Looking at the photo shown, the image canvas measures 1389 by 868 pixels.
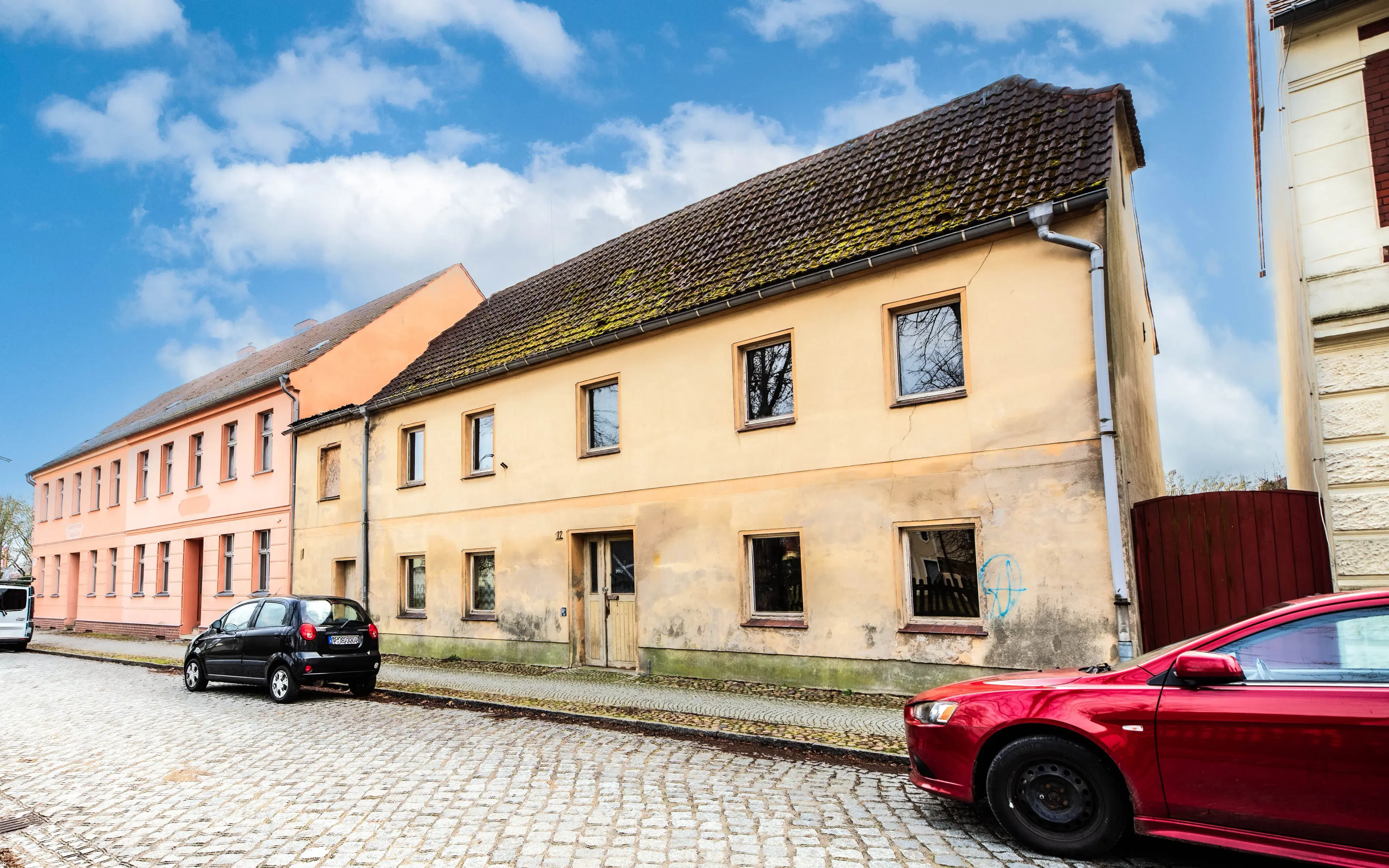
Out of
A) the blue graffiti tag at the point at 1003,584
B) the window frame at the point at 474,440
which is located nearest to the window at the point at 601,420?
the window frame at the point at 474,440

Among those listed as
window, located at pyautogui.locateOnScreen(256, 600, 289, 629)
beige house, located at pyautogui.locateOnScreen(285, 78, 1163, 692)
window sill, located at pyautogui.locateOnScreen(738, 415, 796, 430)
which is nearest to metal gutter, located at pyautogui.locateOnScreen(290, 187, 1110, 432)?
beige house, located at pyautogui.locateOnScreen(285, 78, 1163, 692)

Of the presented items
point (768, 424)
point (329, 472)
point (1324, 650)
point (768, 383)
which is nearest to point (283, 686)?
point (768, 424)

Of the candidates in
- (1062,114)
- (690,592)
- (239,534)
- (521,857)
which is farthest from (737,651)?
(239,534)

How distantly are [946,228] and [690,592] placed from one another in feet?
20.2

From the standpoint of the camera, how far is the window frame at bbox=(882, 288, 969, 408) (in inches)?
407

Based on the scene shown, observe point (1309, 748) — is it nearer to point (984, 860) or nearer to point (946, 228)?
point (984, 860)

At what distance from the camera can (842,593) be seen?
11008 mm

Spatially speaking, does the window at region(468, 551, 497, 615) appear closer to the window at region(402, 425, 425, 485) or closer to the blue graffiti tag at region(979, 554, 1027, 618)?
the window at region(402, 425, 425, 485)

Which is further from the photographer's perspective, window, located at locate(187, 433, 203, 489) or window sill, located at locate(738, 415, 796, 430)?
window, located at locate(187, 433, 203, 489)

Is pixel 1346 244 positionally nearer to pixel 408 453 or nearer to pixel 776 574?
pixel 776 574

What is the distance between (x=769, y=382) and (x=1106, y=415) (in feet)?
15.3

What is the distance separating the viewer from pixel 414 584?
60.1 feet

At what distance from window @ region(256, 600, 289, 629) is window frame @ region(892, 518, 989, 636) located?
873cm

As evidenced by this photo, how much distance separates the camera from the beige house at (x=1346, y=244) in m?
7.73
